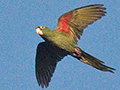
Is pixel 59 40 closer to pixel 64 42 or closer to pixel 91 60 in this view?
pixel 64 42

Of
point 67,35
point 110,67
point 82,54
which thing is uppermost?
point 67,35

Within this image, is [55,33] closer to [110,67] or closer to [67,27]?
[67,27]

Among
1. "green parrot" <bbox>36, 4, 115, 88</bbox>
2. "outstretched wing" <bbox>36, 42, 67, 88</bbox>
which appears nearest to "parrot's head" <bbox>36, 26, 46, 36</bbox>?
"green parrot" <bbox>36, 4, 115, 88</bbox>

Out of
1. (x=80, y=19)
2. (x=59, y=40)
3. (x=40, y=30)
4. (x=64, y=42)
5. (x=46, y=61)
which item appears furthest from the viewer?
(x=46, y=61)

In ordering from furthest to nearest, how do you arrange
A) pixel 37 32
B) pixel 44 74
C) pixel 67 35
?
1. pixel 44 74
2. pixel 67 35
3. pixel 37 32

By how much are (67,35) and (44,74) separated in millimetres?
1891

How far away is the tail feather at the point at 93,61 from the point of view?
1090cm

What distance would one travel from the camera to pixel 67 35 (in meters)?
11.4

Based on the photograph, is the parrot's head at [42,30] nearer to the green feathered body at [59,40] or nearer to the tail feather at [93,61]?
the green feathered body at [59,40]

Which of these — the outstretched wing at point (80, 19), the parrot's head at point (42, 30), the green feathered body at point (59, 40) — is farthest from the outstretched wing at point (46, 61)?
the parrot's head at point (42, 30)

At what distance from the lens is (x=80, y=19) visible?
38.0ft

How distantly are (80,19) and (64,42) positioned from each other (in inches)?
49.8

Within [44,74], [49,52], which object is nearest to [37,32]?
[49,52]

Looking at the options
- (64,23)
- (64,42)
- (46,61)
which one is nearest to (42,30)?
(64,42)
